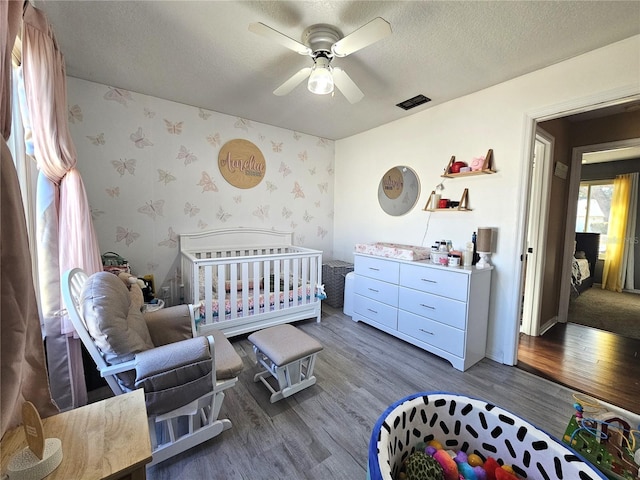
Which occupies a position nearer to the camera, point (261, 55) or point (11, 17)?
point (11, 17)

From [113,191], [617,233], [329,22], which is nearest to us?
[329,22]

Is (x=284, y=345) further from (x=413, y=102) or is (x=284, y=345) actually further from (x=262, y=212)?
(x=413, y=102)

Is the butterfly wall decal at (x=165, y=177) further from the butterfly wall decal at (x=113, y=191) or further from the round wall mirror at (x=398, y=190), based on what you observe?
the round wall mirror at (x=398, y=190)

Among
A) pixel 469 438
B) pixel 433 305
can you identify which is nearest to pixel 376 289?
pixel 433 305

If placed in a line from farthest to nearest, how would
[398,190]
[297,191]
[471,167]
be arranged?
[297,191]
[398,190]
[471,167]

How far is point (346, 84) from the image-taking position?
71.7 inches

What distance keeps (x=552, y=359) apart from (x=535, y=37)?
2.54 m

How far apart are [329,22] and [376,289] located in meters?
2.30

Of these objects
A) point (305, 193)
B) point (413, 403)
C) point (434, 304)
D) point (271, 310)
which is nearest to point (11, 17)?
point (413, 403)

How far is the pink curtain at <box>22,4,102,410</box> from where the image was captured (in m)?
1.41

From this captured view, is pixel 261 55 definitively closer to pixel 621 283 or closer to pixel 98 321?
pixel 98 321

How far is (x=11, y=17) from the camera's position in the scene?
0.86m

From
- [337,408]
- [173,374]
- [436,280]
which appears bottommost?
[337,408]

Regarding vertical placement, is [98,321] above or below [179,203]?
below
